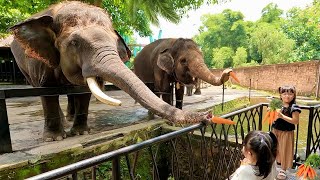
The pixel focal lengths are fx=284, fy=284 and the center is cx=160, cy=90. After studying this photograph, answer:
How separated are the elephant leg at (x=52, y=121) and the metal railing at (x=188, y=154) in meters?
0.69

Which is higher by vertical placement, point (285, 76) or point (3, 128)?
point (3, 128)

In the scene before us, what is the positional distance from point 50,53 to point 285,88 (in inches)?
129

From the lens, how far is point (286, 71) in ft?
67.2

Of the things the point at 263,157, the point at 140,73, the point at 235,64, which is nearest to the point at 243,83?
the point at 235,64

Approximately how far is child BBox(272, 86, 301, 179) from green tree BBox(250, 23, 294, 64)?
908 inches

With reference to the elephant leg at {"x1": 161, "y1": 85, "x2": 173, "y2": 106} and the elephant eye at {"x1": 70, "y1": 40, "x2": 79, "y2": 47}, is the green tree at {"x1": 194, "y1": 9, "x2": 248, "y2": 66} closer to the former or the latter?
the elephant leg at {"x1": 161, "y1": 85, "x2": 173, "y2": 106}

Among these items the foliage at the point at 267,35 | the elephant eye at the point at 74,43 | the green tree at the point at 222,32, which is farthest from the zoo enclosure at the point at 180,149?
the green tree at the point at 222,32

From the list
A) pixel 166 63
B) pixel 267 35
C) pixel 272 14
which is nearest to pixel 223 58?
pixel 267 35

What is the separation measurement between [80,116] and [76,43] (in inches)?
56.9

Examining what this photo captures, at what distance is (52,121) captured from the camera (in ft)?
14.2

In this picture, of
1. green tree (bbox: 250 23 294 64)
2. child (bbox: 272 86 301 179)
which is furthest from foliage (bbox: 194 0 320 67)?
child (bbox: 272 86 301 179)

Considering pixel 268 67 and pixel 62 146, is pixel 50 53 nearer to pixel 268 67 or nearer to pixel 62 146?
pixel 62 146

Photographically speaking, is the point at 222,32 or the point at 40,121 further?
the point at 222,32

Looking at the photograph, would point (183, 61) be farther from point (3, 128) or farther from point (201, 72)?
point (3, 128)
